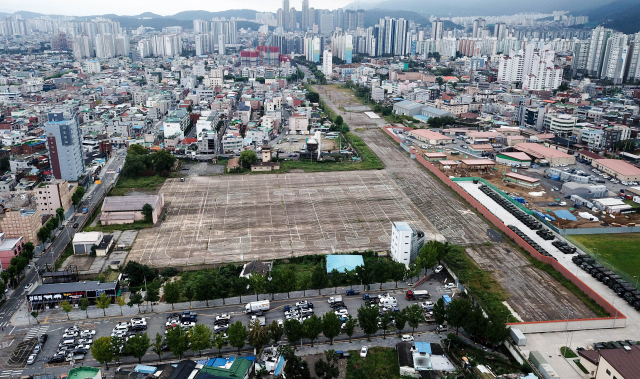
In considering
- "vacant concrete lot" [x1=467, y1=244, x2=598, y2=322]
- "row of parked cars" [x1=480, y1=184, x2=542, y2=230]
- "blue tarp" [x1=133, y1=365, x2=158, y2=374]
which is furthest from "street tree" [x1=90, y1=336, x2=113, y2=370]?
"row of parked cars" [x1=480, y1=184, x2=542, y2=230]

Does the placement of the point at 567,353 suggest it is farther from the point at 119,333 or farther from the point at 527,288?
the point at 119,333

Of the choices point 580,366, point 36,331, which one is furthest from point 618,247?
point 36,331

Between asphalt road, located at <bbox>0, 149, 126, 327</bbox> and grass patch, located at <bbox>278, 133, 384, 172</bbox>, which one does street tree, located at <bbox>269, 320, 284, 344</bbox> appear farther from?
grass patch, located at <bbox>278, 133, 384, 172</bbox>

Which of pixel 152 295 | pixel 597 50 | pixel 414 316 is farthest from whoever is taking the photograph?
pixel 597 50

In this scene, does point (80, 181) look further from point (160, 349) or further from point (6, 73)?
point (6, 73)

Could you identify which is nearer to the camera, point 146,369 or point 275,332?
point 146,369
